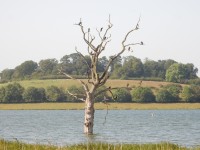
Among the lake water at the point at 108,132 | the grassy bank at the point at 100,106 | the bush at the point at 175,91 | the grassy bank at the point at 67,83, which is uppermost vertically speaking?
the grassy bank at the point at 67,83

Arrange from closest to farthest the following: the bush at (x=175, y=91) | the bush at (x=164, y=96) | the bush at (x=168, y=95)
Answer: the bush at (x=164, y=96)
the bush at (x=168, y=95)
the bush at (x=175, y=91)

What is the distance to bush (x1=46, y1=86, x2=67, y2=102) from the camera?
145262 mm

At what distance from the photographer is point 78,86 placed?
154 meters

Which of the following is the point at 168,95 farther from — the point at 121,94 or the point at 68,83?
the point at 68,83

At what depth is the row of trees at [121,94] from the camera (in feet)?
470

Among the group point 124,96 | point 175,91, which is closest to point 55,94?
point 124,96

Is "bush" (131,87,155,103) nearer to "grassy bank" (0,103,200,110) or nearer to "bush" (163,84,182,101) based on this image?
"grassy bank" (0,103,200,110)

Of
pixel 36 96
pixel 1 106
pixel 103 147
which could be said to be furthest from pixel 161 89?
pixel 103 147

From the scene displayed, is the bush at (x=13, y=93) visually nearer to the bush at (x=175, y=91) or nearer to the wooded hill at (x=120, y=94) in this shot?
the wooded hill at (x=120, y=94)

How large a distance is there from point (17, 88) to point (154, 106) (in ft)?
142

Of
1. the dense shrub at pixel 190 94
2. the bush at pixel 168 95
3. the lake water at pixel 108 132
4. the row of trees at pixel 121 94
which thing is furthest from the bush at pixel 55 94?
the lake water at pixel 108 132

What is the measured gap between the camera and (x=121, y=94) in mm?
142375

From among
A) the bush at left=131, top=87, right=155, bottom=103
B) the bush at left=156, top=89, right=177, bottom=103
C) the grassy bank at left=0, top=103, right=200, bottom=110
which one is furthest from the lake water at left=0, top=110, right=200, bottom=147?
the bush at left=131, top=87, right=155, bottom=103

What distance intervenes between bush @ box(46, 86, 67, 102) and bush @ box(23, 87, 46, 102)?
7.34 feet
